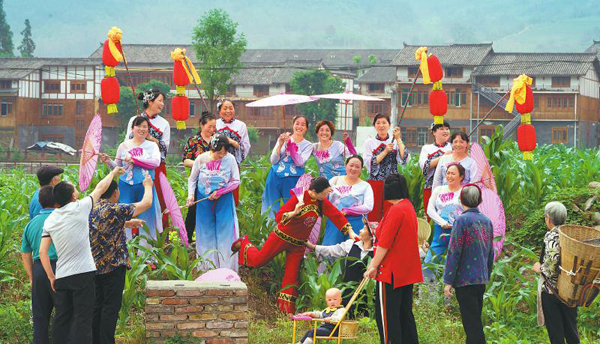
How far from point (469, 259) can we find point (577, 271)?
2.55ft

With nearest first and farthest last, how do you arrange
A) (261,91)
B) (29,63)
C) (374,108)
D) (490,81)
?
(490,81)
(29,63)
(261,91)
(374,108)

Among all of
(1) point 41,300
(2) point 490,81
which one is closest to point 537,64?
(2) point 490,81

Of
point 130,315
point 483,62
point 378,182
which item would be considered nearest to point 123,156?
point 130,315

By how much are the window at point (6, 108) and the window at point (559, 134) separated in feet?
99.5

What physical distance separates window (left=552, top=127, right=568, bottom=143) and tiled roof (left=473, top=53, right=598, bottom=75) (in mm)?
3105

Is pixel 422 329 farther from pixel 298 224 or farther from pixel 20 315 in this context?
pixel 20 315

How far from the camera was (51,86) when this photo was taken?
44.2 metres

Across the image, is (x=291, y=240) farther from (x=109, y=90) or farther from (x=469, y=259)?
(x=109, y=90)

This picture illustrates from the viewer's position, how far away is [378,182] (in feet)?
29.8

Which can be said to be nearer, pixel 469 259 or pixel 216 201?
pixel 469 259

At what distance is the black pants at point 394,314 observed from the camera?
5727 millimetres

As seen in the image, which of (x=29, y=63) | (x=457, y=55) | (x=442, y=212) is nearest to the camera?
(x=442, y=212)

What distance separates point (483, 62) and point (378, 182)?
35.5m

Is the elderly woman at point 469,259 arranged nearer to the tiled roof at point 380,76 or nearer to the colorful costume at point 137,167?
the colorful costume at point 137,167
